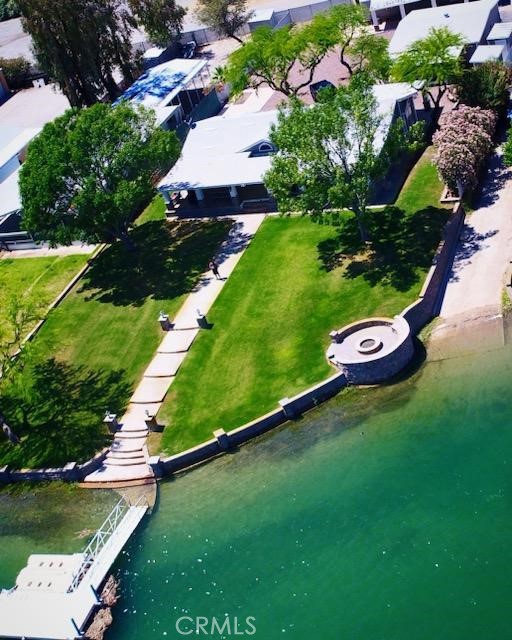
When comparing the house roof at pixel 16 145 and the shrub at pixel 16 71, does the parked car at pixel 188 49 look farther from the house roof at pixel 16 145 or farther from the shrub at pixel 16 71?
the shrub at pixel 16 71

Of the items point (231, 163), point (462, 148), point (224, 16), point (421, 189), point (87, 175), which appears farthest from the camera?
point (224, 16)

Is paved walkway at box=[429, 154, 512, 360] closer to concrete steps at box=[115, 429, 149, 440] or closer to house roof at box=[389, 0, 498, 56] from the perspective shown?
concrete steps at box=[115, 429, 149, 440]

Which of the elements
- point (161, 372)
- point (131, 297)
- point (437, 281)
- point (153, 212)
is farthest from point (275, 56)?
point (161, 372)

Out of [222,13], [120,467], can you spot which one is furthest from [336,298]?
[222,13]

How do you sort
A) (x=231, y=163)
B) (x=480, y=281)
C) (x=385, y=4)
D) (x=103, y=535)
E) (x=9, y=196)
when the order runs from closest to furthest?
1. (x=103, y=535)
2. (x=480, y=281)
3. (x=231, y=163)
4. (x=9, y=196)
5. (x=385, y=4)

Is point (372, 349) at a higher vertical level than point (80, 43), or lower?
lower

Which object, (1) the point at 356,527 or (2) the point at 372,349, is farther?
(2) the point at 372,349

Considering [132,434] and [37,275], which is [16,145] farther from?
[132,434]
